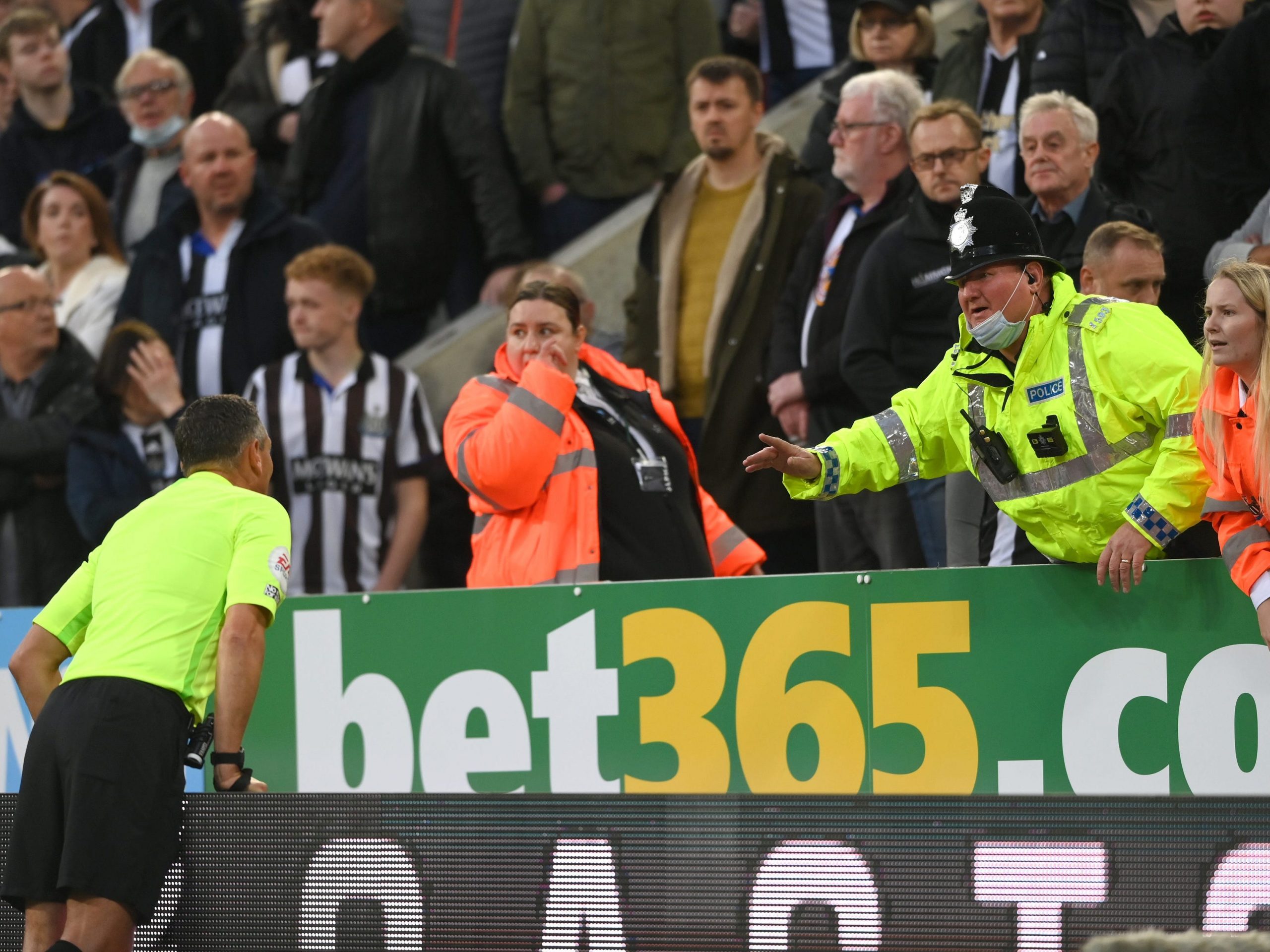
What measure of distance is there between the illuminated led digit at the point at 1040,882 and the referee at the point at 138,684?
2119 millimetres

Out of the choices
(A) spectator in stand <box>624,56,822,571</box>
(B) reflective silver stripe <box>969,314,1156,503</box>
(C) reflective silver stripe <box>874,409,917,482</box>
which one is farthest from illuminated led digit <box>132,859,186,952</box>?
(A) spectator in stand <box>624,56,822,571</box>

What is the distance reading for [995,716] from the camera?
544 cm

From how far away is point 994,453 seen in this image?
5.36 metres

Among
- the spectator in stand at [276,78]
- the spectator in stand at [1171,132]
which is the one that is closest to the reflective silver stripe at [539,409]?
the spectator in stand at [1171,132]

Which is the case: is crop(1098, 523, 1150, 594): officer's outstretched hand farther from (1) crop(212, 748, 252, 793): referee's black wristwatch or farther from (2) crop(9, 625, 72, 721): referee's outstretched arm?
(2) crop(9, 625, 72, 721): referee's outstretched arm

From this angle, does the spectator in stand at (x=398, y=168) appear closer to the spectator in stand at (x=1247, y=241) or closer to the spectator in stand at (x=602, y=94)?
the spectator in stand at (x=602, y=94)

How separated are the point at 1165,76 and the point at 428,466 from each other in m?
3.78

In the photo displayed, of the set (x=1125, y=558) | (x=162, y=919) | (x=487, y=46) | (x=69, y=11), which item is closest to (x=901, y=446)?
(x=1125, y=558)

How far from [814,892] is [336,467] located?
172 inches

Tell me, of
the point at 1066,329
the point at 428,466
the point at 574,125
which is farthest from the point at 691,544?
the point at 574,125

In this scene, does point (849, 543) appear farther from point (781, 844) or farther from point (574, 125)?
point (574, 125)

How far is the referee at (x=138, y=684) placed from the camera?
16.2 ft

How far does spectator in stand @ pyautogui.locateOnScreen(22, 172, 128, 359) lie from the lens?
382 inches

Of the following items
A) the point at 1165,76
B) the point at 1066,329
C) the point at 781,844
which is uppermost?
the point at 1165,76
